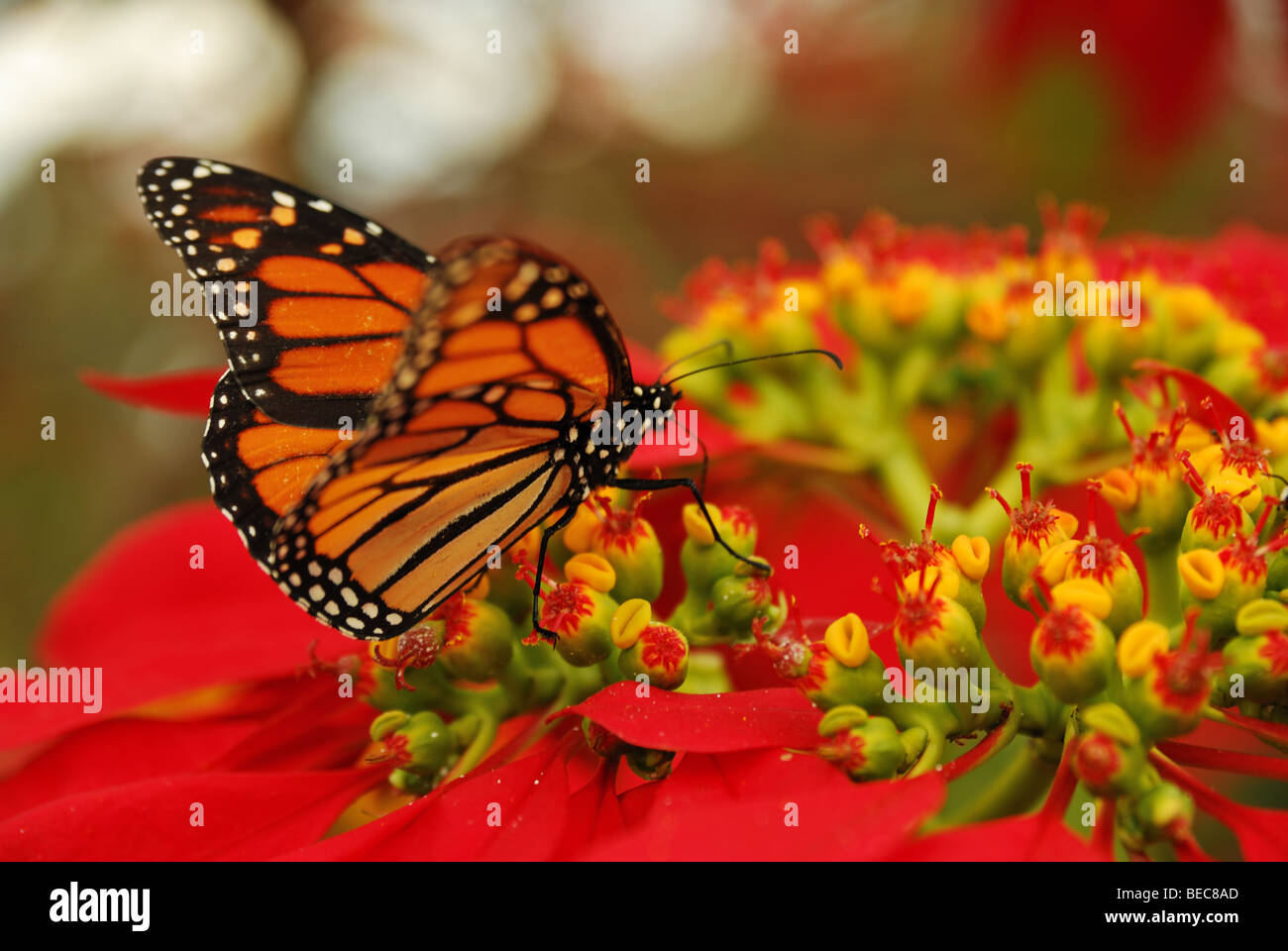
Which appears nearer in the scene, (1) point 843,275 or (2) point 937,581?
(2) point 937,581

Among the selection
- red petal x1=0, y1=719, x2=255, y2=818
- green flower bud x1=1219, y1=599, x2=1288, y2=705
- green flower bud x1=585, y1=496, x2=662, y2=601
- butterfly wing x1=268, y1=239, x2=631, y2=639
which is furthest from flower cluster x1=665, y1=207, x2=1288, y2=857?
red petal x1=0, y1=719, x2=255, y2=818

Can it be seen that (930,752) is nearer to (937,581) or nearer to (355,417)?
(937,581)

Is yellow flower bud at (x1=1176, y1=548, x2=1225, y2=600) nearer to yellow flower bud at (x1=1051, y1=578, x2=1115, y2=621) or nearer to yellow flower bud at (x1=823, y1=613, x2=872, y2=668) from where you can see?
yellow flower bud at (x1=1051, y1=578, x2=1115, y2=621)

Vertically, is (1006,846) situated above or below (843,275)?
below

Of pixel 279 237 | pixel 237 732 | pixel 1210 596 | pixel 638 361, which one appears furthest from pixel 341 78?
pixel 1210 596
